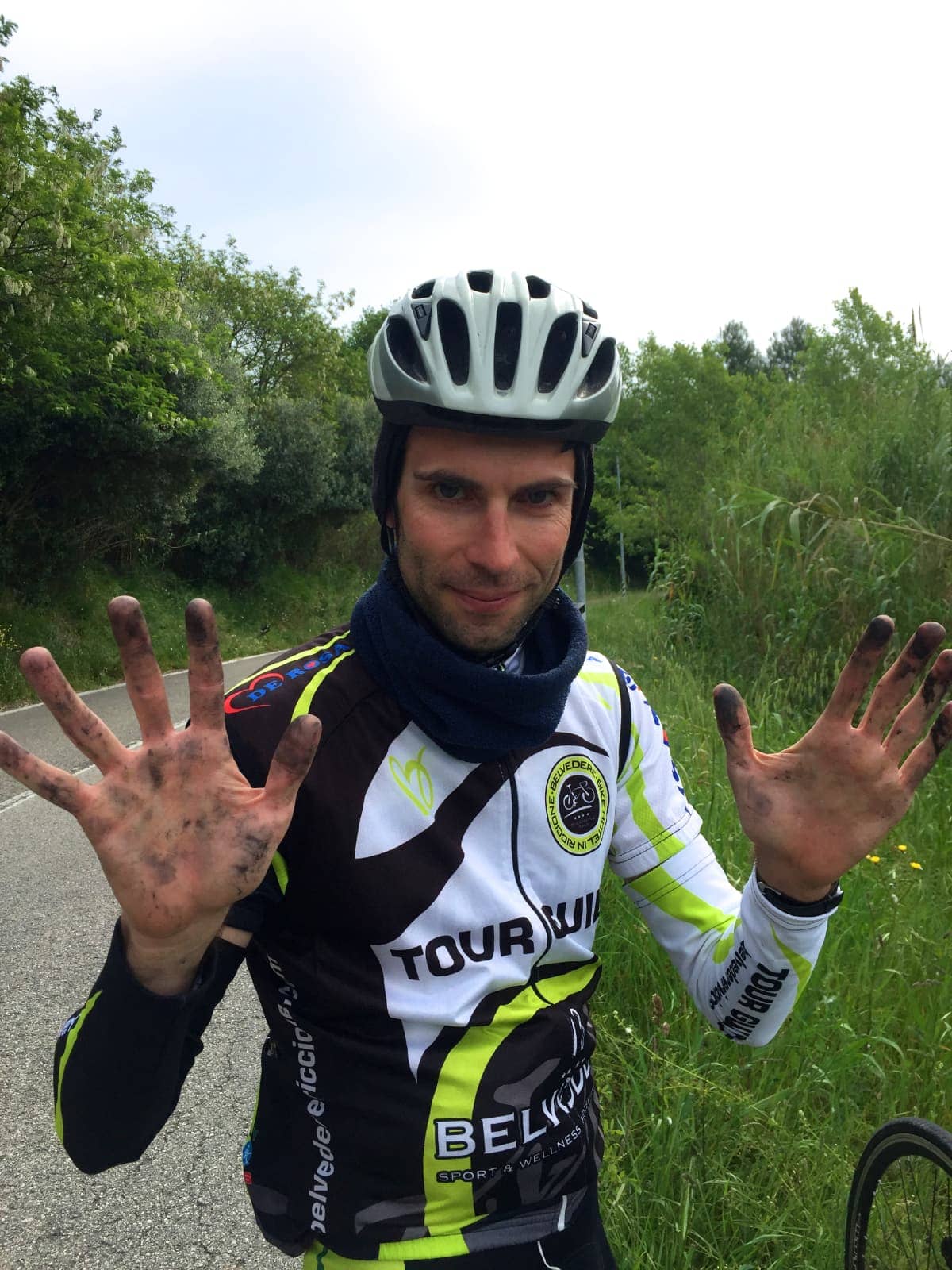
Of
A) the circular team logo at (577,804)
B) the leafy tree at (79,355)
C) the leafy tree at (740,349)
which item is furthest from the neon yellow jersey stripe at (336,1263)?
the leafy tree at (740,349)

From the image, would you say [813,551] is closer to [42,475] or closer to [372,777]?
[372,777]

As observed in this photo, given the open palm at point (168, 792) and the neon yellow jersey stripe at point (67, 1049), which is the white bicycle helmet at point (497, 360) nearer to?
the open palm at point (168, 792)

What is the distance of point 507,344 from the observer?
1.62 meters

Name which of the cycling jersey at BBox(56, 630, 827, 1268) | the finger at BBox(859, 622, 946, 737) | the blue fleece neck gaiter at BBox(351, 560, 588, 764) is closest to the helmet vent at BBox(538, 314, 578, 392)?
the blue fleece neck gaiter at BBox(351, 560, 588, 764)

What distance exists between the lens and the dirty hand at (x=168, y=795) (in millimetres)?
1029

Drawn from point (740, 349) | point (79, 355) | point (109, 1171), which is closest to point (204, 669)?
point (109, 1171)

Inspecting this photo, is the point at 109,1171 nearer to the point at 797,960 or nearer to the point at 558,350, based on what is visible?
the point at 797,960

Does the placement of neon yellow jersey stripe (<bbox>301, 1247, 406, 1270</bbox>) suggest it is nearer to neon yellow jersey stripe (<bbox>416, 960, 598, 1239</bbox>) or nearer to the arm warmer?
neon yellow jersey stripe (<bbox>416, 960, 598, 1239</bbox>)

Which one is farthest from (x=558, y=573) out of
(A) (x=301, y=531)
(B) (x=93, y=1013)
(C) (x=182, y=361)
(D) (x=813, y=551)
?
(A) (x=301, y=531)

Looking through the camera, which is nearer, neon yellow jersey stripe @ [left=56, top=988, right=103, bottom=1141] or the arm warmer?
neon yellow jersey stripe @ [left=56, top=988, right=103, bottom=1141]

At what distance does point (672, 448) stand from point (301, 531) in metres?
11.3

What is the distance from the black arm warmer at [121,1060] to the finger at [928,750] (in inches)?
40.6

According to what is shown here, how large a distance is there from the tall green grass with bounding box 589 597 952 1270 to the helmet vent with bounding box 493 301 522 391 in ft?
5.83

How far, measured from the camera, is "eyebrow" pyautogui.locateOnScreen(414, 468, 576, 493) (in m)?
1.44
